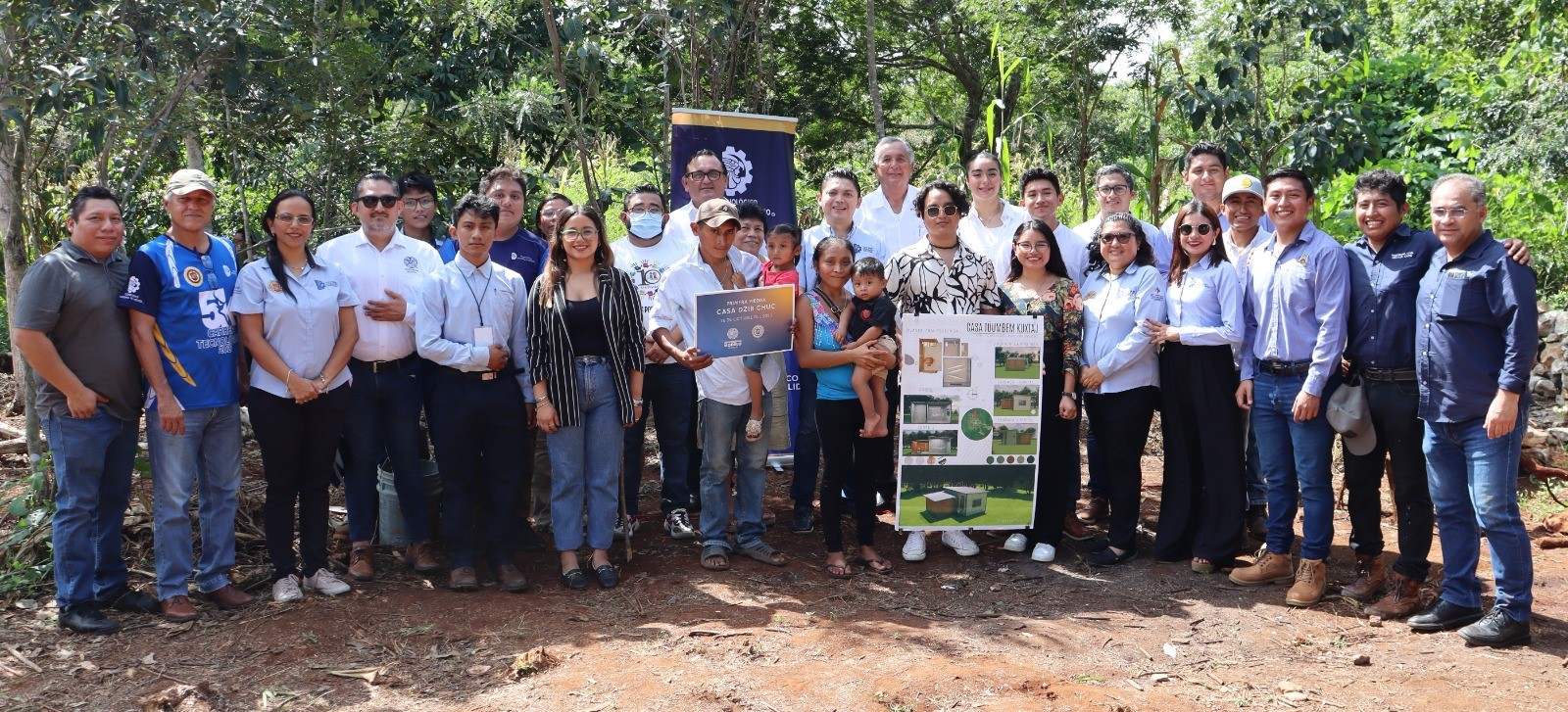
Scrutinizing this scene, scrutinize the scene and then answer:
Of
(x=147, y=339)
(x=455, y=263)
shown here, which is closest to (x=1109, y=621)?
(x=455, y=263)

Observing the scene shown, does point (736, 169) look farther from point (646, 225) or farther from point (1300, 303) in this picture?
point (1300, 303)

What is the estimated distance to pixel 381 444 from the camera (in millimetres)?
5031

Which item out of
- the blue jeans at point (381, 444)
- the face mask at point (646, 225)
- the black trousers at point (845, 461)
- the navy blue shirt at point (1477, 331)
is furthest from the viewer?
the face mask at point (646, 225)

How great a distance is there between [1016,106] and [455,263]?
12.9 metres

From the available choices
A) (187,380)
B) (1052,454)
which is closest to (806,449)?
(1052,454)

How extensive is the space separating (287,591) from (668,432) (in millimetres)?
1825

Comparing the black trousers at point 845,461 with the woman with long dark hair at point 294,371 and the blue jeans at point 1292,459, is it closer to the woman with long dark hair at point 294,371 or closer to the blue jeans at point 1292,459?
the blue jeans at point 1292,459

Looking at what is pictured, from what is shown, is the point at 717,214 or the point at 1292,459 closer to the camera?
the point at 1292,459

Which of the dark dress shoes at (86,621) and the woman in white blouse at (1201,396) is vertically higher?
the woman in white blouse at (1201,396)

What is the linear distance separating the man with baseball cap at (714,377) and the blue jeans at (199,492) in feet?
5.89

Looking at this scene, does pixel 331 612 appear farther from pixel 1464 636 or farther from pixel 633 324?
pixel 1464 636

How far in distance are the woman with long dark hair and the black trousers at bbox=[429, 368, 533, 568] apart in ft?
1.40

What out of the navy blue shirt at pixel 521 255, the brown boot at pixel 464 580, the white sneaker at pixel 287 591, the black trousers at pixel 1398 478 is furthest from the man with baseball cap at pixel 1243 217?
the white sneaker at pixel 287 591

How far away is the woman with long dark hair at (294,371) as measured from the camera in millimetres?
4488
